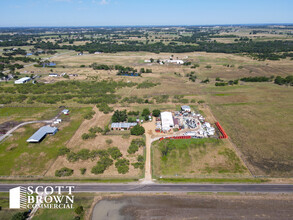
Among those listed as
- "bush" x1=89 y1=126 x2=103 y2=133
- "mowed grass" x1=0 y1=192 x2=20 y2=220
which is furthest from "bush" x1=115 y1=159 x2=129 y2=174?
"mowed grass" x1=0 y1=192 x2=20 y2=220

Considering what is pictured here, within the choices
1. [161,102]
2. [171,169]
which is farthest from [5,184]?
[161,102]

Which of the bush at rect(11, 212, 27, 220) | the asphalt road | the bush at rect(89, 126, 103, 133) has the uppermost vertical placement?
the bush at rect(89, 126, 103, 133)

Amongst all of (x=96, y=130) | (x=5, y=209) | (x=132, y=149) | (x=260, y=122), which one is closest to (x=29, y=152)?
(x=5, y=209)

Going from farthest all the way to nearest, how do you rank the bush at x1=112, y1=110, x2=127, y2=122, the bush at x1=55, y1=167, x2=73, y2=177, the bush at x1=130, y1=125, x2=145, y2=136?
the bush at x1=112, y1=110, x2=127, y2=122, the bush at x1=130, y1=125, x2=145, y2=136, the bush at x1=55, y1=167, x2=73, y2=177

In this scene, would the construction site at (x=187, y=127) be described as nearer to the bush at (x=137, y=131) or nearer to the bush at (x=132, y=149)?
the bush at (x=137, y=131)

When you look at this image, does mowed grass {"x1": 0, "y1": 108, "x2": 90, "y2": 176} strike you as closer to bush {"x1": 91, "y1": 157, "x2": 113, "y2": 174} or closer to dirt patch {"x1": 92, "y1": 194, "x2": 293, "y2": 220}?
bush {"x1": 91, "y1": 157, "x2": 113, "y2": 174}

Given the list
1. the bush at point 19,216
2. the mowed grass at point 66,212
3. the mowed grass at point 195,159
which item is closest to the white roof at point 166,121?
the mowed grass at point 195,159

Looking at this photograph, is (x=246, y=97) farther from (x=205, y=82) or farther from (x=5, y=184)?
(x=5, y=184)
